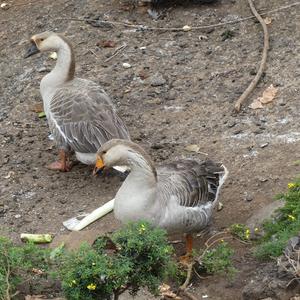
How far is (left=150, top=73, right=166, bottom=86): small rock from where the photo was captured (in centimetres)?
900

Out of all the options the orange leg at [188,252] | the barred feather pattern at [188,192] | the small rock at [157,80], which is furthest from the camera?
the small rock at [157,80]

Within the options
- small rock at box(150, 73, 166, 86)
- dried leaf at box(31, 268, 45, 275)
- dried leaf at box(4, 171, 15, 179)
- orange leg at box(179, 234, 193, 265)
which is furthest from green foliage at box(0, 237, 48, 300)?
small rock at box(150, 73, 166, 86)

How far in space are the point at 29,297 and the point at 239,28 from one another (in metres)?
5.34

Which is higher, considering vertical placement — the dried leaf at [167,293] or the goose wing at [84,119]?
the goose wing at [84,119]

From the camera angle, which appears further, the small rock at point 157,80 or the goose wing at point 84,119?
the small rock at point 157,80

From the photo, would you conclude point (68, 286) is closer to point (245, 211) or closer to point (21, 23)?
point (245, 211)

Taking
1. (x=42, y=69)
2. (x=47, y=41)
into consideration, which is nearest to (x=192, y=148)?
(x=47, y=41)

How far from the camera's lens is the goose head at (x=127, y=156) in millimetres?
6031

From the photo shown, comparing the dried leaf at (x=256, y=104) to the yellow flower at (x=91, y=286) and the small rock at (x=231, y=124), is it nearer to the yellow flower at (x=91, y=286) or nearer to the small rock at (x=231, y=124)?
the small rock at (x=231, y=124)

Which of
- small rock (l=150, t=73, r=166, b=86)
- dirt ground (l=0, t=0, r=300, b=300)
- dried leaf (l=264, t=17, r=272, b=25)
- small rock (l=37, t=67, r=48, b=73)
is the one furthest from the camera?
dried leaf (l=264, t=17, r=272, b=25)

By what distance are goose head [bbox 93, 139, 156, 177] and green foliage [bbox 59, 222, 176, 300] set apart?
108 cm

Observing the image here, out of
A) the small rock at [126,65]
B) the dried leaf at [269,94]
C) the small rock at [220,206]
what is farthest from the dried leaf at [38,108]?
the small rock at [220,206]

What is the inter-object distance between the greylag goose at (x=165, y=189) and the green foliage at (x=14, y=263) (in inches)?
32.5

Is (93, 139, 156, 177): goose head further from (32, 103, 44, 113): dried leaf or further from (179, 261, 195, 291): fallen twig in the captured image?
(32, 103, 44, 113): dried leaf
